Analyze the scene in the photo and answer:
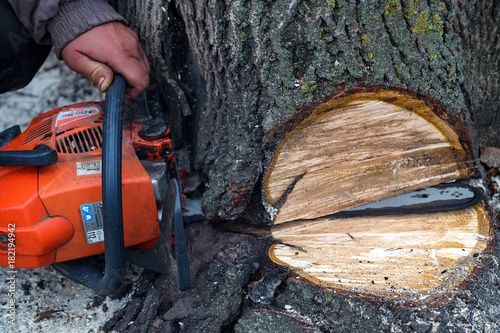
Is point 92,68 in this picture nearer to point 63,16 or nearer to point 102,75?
point 102,75

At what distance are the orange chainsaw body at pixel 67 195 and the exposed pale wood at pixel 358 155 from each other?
47cm

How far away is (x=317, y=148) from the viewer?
137 cm

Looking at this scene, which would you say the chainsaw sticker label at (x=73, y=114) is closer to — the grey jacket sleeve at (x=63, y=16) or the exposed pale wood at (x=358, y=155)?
the grey jacket sleeve at (x=63, y=16)

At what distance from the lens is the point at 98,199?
1269 mm

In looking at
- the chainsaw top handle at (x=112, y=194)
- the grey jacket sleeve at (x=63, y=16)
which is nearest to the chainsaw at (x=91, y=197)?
the chainsaw top handle at (x=112, y=194)

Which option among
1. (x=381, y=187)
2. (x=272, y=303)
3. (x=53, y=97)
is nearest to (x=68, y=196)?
(x=272, y=303)

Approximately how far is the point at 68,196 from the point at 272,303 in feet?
2.52

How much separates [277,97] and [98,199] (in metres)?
0.70

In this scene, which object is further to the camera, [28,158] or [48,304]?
[48,304]

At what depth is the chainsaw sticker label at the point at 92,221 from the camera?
126cm

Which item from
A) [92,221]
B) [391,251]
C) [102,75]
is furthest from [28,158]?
[391,251]

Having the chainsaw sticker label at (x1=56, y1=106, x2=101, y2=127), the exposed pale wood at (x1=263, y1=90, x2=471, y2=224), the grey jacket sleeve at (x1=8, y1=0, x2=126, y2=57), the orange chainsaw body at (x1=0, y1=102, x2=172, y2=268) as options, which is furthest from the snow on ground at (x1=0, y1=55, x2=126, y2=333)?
the grey jacket sleeve at (x1=8, y1=0, x2=126, y2=57)

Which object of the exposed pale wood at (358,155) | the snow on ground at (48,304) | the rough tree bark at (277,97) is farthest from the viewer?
the snow on ground at (48,304)

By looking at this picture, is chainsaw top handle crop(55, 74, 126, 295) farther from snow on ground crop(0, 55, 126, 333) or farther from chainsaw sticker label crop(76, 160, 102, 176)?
snow on ground crop(0, 55, 126, 333)
